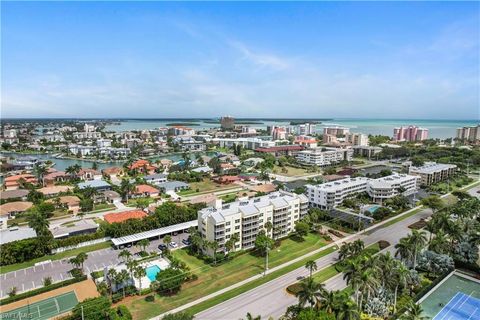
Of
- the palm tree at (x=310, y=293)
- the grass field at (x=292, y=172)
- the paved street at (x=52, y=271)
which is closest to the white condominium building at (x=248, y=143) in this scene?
the grass field at (x=292, y=172)

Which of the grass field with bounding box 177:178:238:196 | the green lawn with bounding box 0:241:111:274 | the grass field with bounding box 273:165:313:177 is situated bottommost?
the grass field with bounding box 273:165:313:177

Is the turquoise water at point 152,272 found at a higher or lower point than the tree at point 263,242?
lower

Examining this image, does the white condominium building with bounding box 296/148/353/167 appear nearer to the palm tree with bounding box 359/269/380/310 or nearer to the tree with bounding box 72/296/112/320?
the palm tree with bounding box 359/269/380/310

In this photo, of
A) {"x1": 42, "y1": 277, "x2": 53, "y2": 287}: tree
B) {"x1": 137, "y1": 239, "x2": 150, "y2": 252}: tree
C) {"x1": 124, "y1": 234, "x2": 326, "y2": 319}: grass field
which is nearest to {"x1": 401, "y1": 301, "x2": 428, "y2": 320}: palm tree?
{"x1": 124, "y1": 234, "x2": 326, "y2": 319}: grass field

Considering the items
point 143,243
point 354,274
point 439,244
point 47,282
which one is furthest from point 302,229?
point 47,282

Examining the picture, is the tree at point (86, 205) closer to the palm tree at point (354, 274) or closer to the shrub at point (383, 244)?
the palm tree at point (354, 274)
